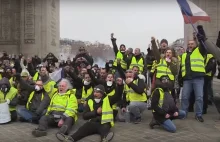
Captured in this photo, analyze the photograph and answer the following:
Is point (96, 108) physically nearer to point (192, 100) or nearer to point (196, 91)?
point (196, 91)

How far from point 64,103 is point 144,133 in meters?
1.92

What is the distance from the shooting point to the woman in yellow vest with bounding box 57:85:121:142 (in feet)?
23.4

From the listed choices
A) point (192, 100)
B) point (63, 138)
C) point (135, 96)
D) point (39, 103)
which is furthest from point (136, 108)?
point (39, 103)

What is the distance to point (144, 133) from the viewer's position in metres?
7.67

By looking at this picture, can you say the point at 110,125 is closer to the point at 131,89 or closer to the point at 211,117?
the point at 131,89

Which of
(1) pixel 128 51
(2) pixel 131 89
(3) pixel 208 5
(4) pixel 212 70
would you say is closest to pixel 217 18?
(3) pixel 208 5

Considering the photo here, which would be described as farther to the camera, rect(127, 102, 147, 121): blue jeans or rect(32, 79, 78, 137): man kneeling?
rect(127, 102, 147, 121): blue jeans

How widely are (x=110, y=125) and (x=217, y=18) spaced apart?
1528cm

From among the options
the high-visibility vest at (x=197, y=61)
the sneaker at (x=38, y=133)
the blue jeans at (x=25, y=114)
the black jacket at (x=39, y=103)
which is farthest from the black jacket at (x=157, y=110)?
the blue jeans at (x=25, y=114)

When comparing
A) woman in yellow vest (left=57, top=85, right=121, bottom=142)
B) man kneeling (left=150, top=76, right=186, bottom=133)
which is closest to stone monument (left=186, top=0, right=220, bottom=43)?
man kneeling (left=150, top=76, right=186, bottom=133)

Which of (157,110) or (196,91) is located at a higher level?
(196,91)

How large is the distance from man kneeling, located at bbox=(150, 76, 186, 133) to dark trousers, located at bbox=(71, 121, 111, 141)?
1.13 m

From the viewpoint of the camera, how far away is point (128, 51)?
454 inches

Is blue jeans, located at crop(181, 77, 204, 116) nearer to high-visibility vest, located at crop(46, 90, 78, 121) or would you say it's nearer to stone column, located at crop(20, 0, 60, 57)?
high-visibility vest, located at crop(46, 90, 78, 121)
